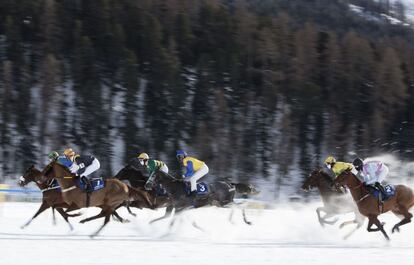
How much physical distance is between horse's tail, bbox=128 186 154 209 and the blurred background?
32.6 m

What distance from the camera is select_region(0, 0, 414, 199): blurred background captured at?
53.7 m

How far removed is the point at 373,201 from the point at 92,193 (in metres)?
6.29

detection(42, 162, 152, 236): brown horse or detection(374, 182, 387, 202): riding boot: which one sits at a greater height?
detection(374, 182, 387, 202): riding boot

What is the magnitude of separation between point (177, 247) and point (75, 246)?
1881 mm

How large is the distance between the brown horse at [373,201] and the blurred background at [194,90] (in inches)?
1315

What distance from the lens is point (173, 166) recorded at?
50.9 metres

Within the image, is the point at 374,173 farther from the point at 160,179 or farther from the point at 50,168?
the point at 50,168

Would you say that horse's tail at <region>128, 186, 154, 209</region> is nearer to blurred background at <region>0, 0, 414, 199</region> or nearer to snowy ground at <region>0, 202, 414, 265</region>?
snowy ground at <region>0, 202, 414, 265</region>

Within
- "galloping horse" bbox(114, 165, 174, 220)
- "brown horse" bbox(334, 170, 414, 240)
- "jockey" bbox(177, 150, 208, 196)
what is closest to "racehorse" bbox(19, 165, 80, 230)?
"galloping horse" bbox(114, 165, 174, 220)

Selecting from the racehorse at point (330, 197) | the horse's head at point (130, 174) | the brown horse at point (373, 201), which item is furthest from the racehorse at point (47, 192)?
the brown horse at point (373, 201)

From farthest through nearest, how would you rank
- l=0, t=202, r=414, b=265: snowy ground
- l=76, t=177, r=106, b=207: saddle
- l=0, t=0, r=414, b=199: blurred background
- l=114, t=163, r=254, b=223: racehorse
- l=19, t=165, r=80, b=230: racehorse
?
1. l=0, t=0, r=414, b=199: blurred background
2. l=114, t=163, r=254, b=223: racehorse
3. l=19, t=165, r=80, b=230: racehorse
4. l=76, t=177, r=106, b=207: saddle
5. l=0, t=202, r=414, b=265: snowy ground

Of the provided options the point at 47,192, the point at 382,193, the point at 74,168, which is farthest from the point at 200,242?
the point at 382,193

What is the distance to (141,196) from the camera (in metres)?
17.1

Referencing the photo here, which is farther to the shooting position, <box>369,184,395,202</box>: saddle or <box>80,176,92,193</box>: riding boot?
<box>369,184,395,202</box>: saddle
